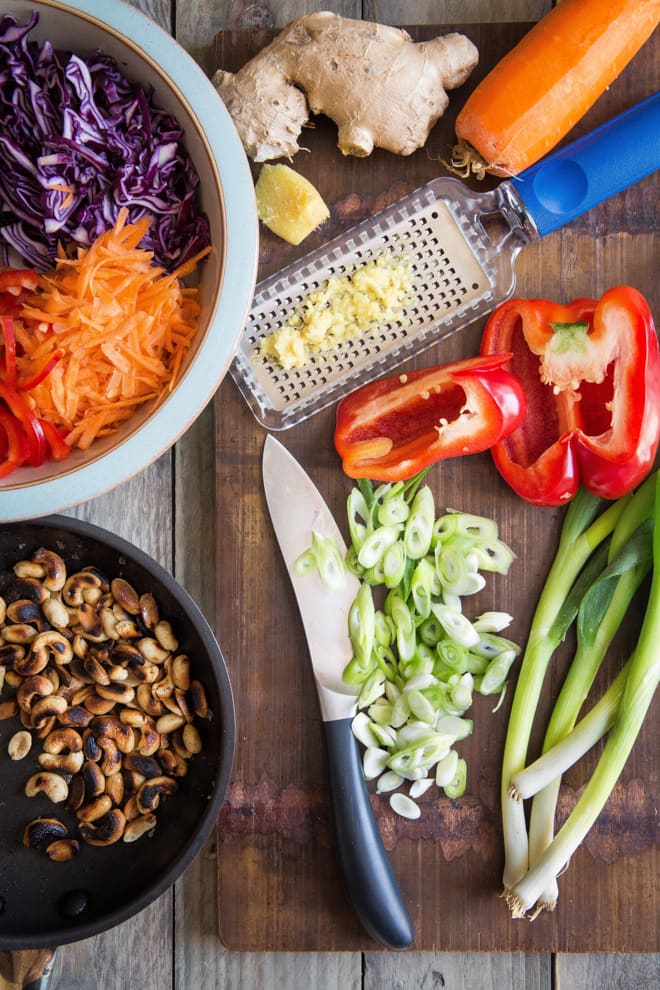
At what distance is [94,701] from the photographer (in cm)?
138

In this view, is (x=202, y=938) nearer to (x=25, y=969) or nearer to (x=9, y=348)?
(x=25, y=969)

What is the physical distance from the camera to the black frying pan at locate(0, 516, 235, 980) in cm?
132

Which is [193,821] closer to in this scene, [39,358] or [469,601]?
[469,601]

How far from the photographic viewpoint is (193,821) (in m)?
1.36

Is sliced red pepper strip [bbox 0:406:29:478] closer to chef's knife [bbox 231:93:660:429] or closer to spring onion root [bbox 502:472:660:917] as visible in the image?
chef's knife [bbox 231:93:660:429]

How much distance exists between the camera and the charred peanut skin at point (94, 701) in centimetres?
137

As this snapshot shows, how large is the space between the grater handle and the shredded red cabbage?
533 millimetres

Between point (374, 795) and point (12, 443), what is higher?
point (12, 443)

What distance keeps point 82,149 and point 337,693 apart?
0.91m

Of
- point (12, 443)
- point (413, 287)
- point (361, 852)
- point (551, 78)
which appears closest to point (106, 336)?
point (12, 443)

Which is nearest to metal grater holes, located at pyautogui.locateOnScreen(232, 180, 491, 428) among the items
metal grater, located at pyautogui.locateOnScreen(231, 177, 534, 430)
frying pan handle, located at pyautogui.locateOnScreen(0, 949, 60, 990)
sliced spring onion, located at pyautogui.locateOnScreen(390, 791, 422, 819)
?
metal grater, located at pyautogui.locateOnScreen(231, 177, 534, 430)

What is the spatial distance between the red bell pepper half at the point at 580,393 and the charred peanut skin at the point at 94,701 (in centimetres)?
65

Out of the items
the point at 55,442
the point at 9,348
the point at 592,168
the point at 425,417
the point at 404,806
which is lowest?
the point at 404,806

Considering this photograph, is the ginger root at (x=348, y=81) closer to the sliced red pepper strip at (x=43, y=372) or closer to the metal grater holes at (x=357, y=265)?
the metal grater holes at (x=357, y=265)
